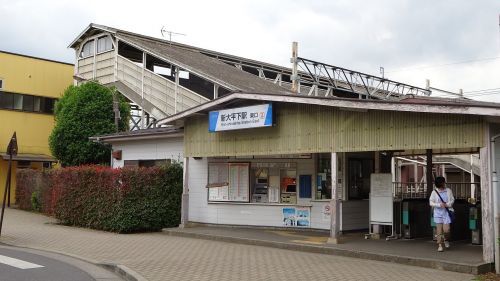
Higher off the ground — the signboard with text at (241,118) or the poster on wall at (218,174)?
the signboard with text at (241,118)

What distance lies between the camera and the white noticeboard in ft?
44.5

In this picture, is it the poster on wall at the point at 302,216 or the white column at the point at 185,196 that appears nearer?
the poster on wall at the point at 302,216

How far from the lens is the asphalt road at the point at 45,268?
31.6 ft

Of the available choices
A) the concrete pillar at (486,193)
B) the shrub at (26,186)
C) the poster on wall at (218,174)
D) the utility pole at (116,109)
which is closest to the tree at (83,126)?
the utility pole at (116,109)

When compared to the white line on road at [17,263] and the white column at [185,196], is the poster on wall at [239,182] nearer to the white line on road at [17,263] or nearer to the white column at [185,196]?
the white column at [185,196]

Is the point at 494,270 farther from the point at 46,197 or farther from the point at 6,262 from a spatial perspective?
the point at 46,197

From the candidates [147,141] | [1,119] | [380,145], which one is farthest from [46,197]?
[380,145]

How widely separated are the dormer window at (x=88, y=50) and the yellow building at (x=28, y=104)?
1.65m

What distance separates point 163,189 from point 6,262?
22.2 ft

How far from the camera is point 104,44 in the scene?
103ft

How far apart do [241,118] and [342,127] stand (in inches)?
126

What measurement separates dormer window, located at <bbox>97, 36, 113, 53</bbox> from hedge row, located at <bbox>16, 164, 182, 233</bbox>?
13300mm

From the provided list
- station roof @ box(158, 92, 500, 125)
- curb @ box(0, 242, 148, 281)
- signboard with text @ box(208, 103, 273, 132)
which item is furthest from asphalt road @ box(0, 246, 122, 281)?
station roof @ box(158, 92, 500, 125)

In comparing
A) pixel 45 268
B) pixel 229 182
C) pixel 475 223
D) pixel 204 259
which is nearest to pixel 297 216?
pixel 229 182
